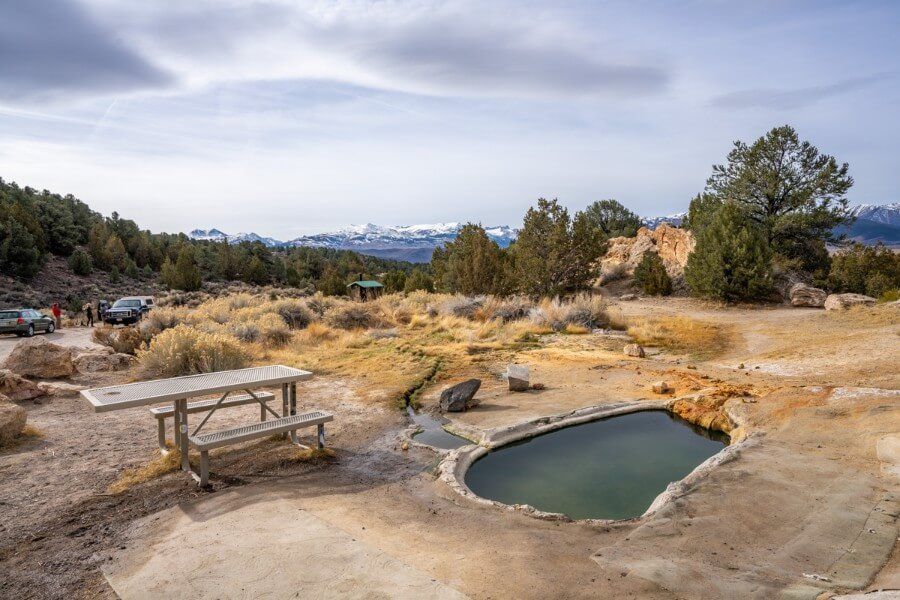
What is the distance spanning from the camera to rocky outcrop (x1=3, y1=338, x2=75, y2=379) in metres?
10.7

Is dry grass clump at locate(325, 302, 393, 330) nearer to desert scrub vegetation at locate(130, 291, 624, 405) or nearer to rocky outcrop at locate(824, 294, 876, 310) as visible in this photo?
desert scrub vegetation at locate(130, 291, 624, 405)

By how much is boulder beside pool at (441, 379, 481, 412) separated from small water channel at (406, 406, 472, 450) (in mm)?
374

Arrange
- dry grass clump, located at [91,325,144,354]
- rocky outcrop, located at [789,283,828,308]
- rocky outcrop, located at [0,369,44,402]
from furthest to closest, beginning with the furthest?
rocky outcrop, located at [789,283,828,308] → dry grass clump, located at [91,325,144,354] → rocky outcrop, located at [0,369,44,402]

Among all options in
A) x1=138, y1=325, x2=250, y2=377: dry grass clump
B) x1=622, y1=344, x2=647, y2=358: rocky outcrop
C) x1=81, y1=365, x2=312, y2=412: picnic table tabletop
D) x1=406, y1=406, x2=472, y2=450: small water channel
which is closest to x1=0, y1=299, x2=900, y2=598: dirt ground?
x1=406, y1=406, x2=472, y2=450: small water channel

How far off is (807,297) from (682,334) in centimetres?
880

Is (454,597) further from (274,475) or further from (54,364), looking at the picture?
(54,364)

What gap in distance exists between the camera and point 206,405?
7012mm

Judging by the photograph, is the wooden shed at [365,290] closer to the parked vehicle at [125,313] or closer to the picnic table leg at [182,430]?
the parked vehicle at [125,313]

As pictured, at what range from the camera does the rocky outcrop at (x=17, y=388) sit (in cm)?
909

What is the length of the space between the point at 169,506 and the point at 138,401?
1097 millimetres

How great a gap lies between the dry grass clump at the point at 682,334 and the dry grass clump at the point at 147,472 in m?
11.9

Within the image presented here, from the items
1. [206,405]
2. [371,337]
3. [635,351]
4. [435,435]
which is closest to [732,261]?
[635,351]

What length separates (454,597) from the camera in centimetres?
337

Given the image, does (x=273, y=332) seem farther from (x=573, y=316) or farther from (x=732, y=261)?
(x=732, y=261)
